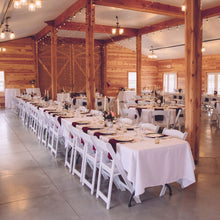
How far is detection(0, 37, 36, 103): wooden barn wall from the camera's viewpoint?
1491cm

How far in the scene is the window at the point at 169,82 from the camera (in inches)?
686

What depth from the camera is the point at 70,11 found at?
9398 millimetres

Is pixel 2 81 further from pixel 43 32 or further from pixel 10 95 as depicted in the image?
pixel 43 32

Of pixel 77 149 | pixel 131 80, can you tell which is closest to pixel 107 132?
pixel 77 149

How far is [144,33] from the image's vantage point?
12883 mm

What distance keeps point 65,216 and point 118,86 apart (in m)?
15.0

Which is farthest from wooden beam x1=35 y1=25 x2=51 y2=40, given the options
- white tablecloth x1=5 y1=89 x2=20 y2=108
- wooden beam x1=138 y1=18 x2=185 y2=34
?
wooden beam x1=138 y1=18 x2=185 y2=34

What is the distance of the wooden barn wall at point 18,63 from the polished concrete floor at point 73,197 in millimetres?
10837

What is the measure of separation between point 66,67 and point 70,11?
716 cm

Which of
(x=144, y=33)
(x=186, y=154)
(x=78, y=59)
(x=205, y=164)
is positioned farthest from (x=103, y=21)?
(x=186, y=154)

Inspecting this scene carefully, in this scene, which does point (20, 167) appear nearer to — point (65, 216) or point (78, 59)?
point (65, 216)

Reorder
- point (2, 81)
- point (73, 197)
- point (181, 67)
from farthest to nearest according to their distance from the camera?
point (181, 67) < point (2, 81) < point (73, 197)

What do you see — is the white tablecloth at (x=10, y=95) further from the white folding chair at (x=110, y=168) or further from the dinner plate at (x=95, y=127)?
the white folding chair at (x=110, y=168)

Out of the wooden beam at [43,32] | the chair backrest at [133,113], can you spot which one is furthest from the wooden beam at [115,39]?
the chair backrest at [133,113]
